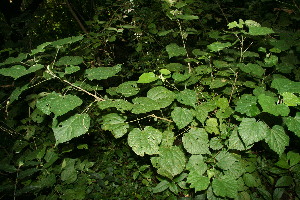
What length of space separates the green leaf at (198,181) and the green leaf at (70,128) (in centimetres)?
112

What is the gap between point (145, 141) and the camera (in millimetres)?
1607

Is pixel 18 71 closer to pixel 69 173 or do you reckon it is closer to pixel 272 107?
pixel 69 173

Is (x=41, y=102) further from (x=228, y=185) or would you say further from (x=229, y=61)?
(x=229, y=61)

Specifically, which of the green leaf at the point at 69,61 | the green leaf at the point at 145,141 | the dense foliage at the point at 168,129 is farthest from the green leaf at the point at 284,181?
the green leaf at the point at 69,61

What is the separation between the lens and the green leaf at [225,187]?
1.69 metres

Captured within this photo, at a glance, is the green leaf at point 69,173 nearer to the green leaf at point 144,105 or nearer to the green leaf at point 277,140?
the green leaf at point 144,105

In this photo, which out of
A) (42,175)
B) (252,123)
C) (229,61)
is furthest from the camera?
(229,61)

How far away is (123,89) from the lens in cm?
179

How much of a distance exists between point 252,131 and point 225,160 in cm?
51

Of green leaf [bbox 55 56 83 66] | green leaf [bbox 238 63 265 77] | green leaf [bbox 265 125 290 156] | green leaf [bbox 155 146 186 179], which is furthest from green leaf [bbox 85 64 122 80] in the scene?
green leaf [bbox 265 125 290 156]

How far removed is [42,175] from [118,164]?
94 centimetres

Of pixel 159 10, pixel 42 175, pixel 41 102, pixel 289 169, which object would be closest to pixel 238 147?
pixel 289 169

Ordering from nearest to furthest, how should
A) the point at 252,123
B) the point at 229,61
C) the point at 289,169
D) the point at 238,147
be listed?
the point at 252,123 → the point at 238,147 → the point at 289,169 → the point at 229,61

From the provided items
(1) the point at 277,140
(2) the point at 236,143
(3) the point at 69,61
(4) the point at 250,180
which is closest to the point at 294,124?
(1) the point at 277,140
